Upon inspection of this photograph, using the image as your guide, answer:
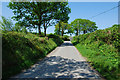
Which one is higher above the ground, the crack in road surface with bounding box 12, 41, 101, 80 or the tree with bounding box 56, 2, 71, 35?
the tree with bounding box 56, 2, 71, 35

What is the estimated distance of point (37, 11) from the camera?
17.2 meters

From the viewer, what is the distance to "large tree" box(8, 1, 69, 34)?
16.9m

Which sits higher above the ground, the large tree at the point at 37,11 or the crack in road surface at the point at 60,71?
the large tree at the point at 37,11

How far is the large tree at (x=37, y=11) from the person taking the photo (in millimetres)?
16884

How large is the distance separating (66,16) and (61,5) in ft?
10.9

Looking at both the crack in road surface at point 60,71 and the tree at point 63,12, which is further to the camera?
the tree at point 63,12

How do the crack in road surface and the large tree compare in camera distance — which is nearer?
the crack in road surface

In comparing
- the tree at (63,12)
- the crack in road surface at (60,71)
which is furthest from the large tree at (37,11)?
the crack in road surface at (60,71)

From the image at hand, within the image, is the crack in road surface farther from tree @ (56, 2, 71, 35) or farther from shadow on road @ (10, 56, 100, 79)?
tree @ (56, 2, 71, 35)

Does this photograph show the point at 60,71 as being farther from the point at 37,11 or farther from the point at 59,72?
the point at 37,11

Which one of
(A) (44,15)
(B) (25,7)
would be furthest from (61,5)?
(B) (25,7)

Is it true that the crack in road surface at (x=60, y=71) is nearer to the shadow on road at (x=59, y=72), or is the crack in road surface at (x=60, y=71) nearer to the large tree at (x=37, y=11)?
the shadow on road at (x=59, y=72)

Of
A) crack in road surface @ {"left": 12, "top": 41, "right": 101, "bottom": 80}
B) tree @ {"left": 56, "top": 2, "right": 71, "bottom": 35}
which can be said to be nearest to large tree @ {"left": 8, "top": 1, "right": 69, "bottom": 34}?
tree @ {"left": 56, "top": 2, "right": 71, "bottom": 35}

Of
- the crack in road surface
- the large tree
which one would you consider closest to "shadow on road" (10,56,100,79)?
the crack in road surface
